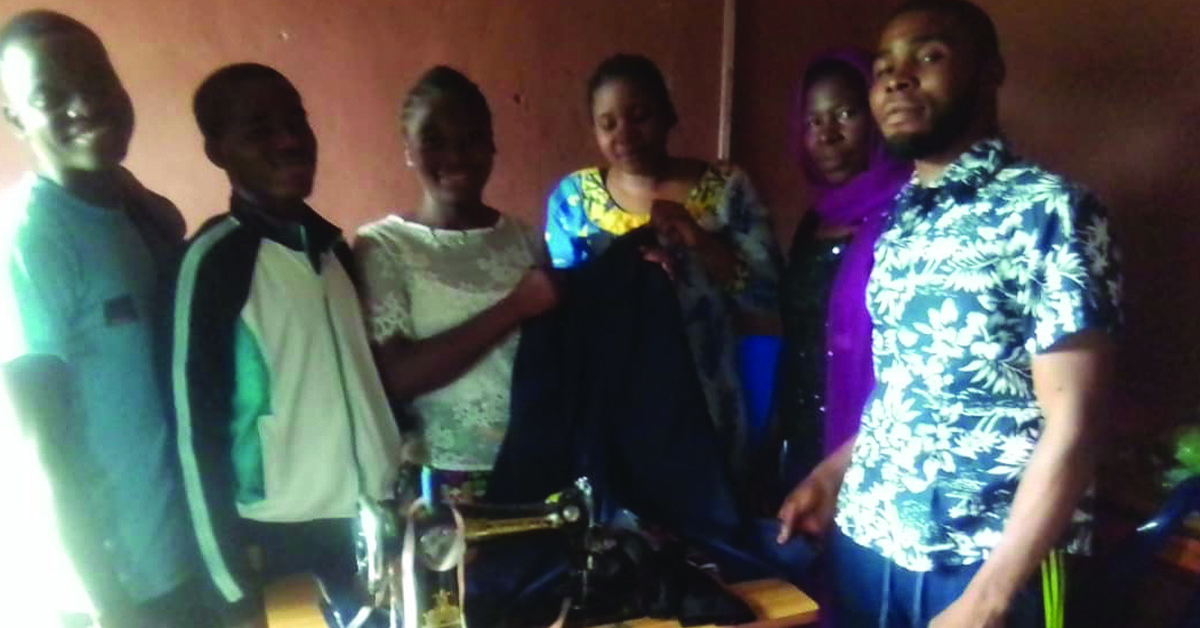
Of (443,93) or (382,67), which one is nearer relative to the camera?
(443,93)

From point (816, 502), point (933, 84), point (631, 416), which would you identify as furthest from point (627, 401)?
point (933, 84)

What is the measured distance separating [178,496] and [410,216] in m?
0.55

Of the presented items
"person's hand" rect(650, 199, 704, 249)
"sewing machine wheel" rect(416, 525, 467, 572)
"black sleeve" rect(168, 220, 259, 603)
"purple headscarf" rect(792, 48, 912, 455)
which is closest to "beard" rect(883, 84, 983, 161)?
"purple headscarf" rect(792, 48, 912, 455)

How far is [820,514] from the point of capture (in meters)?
1.60

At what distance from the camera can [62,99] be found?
4.11 ft

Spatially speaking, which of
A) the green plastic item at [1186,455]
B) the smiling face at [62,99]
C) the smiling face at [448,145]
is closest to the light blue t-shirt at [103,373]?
the smiling face at [62,99]

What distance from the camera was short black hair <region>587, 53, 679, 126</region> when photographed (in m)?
1.79

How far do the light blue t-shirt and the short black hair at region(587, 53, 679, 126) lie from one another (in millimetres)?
Answer: 797

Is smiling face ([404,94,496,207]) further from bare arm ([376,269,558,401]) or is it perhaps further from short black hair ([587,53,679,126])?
short black hair ([587,53,679,126])

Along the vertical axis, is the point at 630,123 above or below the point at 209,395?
above

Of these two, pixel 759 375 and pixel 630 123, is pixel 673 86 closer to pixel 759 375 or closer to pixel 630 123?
pixel 630 123

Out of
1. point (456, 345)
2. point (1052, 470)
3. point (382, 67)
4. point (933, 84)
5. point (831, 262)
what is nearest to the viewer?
point (1052, 470)

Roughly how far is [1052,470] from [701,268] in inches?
26.9

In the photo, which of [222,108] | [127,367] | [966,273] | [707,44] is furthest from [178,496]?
[707,44]
